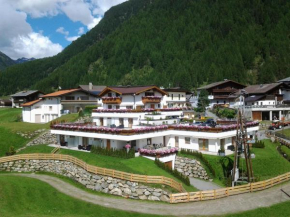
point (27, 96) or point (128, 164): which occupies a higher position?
point (27, 96)

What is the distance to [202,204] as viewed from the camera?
22.8m

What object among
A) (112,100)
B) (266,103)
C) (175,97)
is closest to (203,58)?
(175,97)

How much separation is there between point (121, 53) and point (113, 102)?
15033 centimetres

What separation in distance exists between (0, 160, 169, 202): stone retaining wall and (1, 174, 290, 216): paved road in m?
0.92

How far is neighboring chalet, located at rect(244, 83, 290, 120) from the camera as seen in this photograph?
69438mm

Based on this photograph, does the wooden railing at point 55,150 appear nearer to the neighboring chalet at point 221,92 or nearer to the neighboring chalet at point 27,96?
the neighboring chalet at point 27,96

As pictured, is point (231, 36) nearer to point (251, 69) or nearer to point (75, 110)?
point (251, 69)

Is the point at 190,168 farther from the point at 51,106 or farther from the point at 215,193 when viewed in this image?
the point at 51,106

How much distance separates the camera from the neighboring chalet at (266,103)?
2734 inches

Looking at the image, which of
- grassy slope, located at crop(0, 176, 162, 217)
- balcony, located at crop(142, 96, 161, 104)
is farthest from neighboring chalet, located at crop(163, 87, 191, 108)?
grassy slope, located at crop(0, 176, 162, 217)

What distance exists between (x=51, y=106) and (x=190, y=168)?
Result: 4689 centimetres

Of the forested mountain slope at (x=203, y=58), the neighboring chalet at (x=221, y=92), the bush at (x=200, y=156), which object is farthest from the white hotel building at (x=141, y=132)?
the forested mountain slope at (x=203, y=58)

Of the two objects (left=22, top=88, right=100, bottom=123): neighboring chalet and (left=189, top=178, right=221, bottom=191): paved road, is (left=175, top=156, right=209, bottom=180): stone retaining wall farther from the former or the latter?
(left=22, top=88, right=100, bottom=123): neighboring chalet

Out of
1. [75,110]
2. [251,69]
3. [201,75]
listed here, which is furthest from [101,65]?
[75,110]
